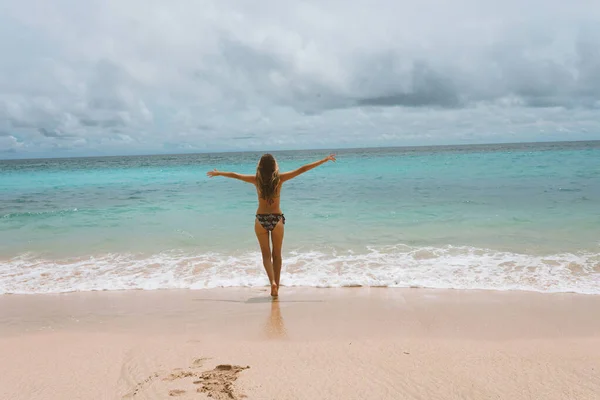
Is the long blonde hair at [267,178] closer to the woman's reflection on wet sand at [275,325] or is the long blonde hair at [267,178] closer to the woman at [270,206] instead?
the woman at [270,206]

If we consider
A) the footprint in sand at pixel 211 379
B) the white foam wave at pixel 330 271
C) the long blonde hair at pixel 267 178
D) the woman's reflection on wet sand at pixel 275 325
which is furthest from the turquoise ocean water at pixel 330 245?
the footprint in sand at pixel 211 379

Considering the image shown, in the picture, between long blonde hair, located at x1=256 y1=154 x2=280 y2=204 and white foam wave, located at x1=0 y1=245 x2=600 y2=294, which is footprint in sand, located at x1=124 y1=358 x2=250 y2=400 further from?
white foam wave, located at x1=0 y1=245 x2=600 y2=294

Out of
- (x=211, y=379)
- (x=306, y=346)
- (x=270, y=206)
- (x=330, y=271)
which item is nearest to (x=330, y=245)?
(x=330, y=271)

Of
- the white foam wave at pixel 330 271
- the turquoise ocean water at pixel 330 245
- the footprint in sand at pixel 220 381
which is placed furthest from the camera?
the turquoise ocean water at pixel 330 245

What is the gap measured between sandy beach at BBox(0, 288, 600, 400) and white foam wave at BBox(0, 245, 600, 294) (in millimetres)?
543

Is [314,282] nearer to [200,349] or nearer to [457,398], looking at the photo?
[200,349]

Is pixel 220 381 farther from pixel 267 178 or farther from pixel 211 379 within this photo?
pixel 267 178

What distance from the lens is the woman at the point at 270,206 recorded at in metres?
5.98

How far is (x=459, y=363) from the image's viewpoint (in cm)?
379

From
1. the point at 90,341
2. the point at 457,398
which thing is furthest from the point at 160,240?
the point at 457,398

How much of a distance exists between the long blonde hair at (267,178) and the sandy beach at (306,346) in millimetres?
1523

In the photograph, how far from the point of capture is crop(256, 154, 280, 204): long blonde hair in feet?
19.4

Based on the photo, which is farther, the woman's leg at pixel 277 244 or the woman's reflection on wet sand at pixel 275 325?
the woman's leg at pixel 277 244

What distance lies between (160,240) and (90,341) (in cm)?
610
